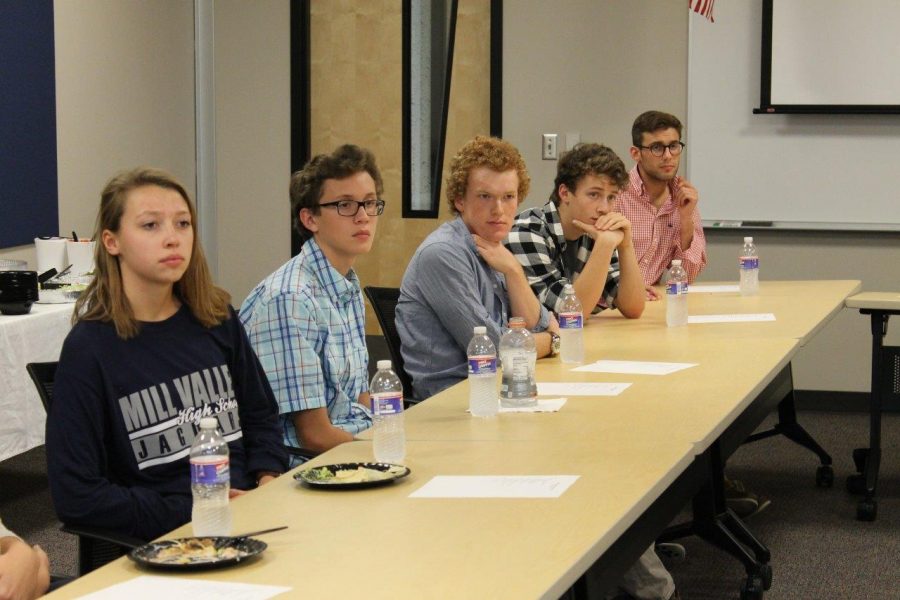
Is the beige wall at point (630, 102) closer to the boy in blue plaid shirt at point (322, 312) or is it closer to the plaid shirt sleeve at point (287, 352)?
the boy in blue plaid shirt at point (322, 312)

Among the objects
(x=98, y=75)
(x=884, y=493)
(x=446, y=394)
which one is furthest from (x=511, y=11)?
(x=446, y=394)

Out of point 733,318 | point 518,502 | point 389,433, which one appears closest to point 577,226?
point 733,318

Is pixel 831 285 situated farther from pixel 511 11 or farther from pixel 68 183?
pixel 68 183

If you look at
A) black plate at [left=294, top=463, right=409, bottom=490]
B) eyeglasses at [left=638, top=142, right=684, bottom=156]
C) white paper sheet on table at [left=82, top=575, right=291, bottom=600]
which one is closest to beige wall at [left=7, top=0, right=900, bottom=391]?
eyeglasses at [left=638, top=142, right=684, bottom=156]

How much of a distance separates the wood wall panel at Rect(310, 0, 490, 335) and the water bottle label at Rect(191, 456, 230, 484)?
17.1 feet

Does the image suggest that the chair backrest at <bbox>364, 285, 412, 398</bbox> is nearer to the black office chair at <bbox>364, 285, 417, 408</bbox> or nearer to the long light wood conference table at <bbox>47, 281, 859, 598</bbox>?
the black office chair at <bbox>364, 285, 417, 408</bbox>

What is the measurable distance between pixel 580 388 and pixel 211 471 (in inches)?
57.2

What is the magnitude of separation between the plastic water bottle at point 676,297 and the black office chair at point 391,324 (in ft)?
3.08

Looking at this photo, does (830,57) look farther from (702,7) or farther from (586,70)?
(586,70)

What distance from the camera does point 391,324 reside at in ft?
11.8

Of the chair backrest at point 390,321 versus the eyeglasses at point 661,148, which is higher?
the eyeglasses at point 661,148

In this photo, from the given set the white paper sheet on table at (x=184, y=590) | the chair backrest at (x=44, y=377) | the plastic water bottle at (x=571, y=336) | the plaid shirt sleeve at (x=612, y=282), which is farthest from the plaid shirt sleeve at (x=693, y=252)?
the white paper sheet on table at (x=184, y=590)

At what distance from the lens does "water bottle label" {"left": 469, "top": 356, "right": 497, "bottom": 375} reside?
2.61 meters

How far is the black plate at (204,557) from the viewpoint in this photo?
5.40 ft
